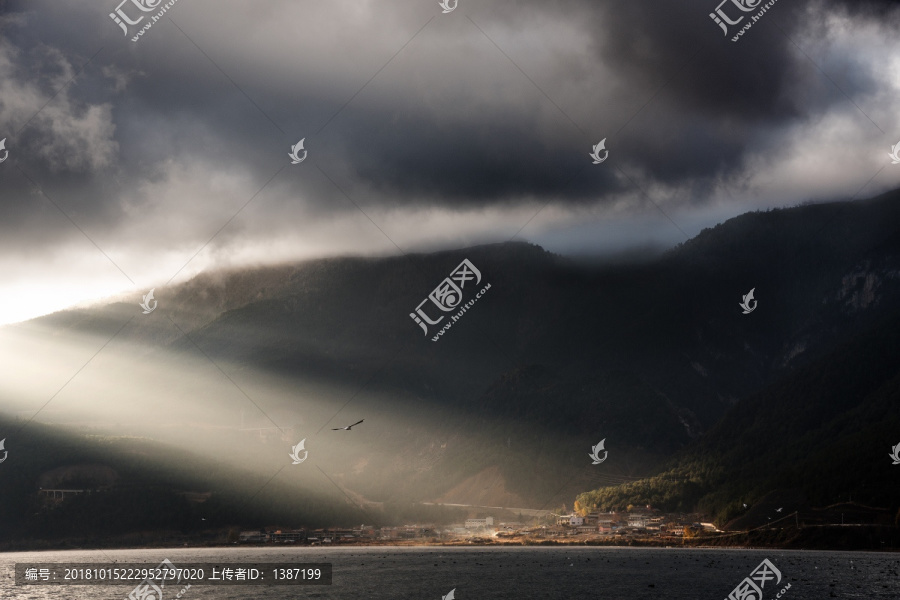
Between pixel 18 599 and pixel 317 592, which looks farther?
pixel 317 592

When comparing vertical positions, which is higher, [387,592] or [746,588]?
[387,592]

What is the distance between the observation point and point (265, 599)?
7116 inches

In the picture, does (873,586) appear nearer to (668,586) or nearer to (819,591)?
(819,591)

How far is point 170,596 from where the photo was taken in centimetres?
18688

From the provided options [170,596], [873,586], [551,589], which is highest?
[170,596]

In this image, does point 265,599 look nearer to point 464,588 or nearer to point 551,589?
point 464,588

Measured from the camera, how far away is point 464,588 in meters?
200

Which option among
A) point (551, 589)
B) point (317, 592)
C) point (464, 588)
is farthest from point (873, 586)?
point (317, 592)

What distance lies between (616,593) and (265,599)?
222 ft

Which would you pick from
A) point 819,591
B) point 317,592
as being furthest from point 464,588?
point 819,591

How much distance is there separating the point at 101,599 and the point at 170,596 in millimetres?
12717

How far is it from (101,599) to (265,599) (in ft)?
106

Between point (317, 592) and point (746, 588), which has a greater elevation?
point (317, 592)

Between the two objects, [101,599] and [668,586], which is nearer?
[101,599]
